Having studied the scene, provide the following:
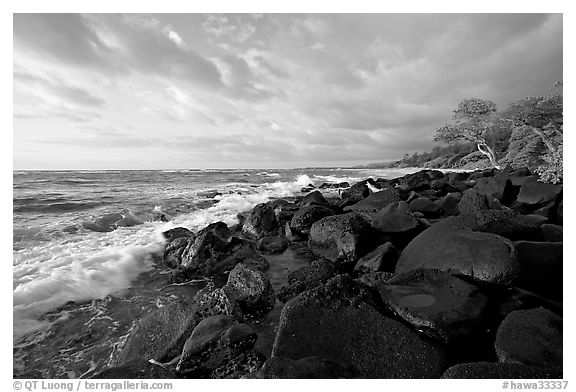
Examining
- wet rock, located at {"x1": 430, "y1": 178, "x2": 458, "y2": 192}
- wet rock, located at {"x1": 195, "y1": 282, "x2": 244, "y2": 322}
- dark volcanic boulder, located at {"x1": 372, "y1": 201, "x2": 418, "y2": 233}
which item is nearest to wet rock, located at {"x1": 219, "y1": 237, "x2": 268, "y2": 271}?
wet rock, located at {"x1": 195, "y1": 282, "x2": 244, "y2": 322}

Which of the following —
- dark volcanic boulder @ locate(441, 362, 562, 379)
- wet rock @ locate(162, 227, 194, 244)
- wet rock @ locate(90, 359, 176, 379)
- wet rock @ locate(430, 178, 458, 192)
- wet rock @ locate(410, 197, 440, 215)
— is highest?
wet rock @ locate(430, 178, 458, 192)

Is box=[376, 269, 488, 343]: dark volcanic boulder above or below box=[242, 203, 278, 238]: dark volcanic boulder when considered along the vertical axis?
above

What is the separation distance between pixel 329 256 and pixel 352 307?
122 inches

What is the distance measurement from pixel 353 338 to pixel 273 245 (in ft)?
15.8

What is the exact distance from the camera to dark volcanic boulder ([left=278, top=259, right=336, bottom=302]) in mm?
4562

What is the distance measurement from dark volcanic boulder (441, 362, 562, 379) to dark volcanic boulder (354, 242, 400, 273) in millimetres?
2523

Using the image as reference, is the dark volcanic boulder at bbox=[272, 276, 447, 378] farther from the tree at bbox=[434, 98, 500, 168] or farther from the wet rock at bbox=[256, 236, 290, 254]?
the tree at bbox=[434, 98, 500, 168]

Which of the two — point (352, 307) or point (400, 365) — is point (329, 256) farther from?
point (400, 365)

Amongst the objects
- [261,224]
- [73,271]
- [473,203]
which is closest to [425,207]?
[473,203]

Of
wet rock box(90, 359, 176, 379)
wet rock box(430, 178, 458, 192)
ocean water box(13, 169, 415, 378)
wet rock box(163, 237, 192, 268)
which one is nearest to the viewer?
wet rock box(90, 359, 176, 379)

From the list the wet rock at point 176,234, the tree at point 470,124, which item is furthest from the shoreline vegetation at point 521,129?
the wet rock at point 176,234

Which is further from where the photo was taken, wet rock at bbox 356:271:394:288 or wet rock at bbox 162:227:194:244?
wet rock at bbox 162:227:194:244

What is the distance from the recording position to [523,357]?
2.52 metres

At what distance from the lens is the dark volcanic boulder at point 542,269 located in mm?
3564
